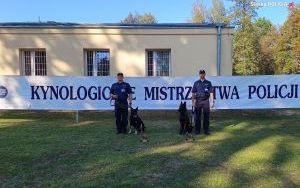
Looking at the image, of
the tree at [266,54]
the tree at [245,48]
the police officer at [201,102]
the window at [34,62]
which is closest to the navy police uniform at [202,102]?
the police officer at [201,102]

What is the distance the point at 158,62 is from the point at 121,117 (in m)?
7.71

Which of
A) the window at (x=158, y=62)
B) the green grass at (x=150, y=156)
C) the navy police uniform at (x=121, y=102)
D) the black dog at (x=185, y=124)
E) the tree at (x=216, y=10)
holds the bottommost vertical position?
the green grass at (x=150, y=156)

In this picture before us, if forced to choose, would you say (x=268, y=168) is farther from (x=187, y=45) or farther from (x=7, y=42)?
(x=7, y=42)

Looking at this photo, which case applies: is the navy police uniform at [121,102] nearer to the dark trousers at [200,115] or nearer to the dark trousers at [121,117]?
the dark trousers at [121,117]

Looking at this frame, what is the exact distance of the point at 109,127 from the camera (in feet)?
47.6

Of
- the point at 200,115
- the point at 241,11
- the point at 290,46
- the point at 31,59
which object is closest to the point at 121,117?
the point at 200,115

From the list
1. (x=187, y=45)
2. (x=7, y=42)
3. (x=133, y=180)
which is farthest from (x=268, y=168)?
(x=7, y=42)

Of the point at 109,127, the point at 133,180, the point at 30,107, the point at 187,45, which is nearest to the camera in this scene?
the point at 133,180

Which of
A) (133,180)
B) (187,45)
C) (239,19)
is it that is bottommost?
(133,180)

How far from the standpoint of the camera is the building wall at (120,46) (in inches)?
799

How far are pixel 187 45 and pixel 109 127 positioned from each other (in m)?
7.23

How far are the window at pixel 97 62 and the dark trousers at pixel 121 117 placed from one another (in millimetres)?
7436

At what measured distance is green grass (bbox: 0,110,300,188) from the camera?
771cm

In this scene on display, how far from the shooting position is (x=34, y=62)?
20.8 m
